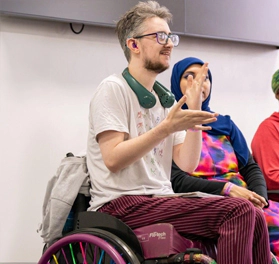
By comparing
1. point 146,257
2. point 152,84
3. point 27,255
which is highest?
point 152,84

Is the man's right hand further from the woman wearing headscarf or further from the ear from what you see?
the woman wearing headscarf

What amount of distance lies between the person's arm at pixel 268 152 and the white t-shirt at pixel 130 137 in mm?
809

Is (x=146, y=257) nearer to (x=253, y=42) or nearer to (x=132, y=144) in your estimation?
(x=132, y=144)

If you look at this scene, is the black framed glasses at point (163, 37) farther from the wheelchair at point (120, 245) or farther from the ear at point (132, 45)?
the wheelchair at point (120, 245)

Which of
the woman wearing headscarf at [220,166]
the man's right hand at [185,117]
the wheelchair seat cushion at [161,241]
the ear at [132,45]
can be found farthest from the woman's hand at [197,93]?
the woman wearing headscarf at [220,166]

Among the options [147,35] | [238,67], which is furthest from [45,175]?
[238,67]

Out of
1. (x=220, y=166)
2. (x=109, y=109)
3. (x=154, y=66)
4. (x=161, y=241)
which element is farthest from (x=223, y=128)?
(x=161, y=241)

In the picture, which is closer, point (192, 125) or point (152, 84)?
point (192, 125)

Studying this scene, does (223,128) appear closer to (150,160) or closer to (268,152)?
(268,152)

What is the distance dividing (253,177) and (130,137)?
0.85 metres

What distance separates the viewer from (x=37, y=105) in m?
2.45

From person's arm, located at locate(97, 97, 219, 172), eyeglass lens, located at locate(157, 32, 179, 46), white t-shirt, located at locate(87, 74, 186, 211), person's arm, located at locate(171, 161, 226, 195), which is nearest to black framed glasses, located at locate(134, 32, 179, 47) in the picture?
eyeglass lens, located at locate(157, 32, 179, 46)

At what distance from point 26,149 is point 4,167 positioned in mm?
134

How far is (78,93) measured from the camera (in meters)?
2.57
